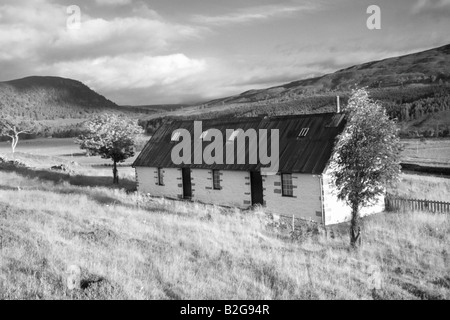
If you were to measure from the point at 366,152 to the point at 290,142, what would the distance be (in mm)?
8002

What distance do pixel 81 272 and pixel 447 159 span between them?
2180 inches

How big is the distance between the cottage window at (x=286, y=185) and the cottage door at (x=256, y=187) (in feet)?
5.37

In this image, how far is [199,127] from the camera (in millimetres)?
27281

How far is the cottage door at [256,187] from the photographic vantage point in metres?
21.9

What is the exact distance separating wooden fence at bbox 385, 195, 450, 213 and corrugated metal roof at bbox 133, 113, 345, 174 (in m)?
5.14

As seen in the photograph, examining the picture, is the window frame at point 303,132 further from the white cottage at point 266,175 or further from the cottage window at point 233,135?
the cottage window at point 233,135

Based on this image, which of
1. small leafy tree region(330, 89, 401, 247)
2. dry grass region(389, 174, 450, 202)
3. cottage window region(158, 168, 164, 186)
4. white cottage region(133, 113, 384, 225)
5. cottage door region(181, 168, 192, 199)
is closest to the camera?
small leafy tree region(330, 89, 401, 247)

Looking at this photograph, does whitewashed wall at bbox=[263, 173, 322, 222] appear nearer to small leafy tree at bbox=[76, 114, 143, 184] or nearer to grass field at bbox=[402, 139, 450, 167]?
small leafy tree at bbox=[76, 114, 143, 184]

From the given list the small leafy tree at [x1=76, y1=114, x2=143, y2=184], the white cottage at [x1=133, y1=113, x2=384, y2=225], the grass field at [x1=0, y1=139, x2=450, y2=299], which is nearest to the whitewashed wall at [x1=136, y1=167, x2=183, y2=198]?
the white cottage at [x1=133, y1=113, x2=384, y2=225]

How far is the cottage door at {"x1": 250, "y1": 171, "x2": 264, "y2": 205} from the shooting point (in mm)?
21891

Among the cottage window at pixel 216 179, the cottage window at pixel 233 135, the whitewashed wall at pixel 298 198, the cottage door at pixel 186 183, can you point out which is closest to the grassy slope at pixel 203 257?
the whitewashed wall at pixel 298 198

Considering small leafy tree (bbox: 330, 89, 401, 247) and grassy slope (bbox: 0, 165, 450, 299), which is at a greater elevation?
small leafy tree (bbox: 330, 89, 401, 247)
